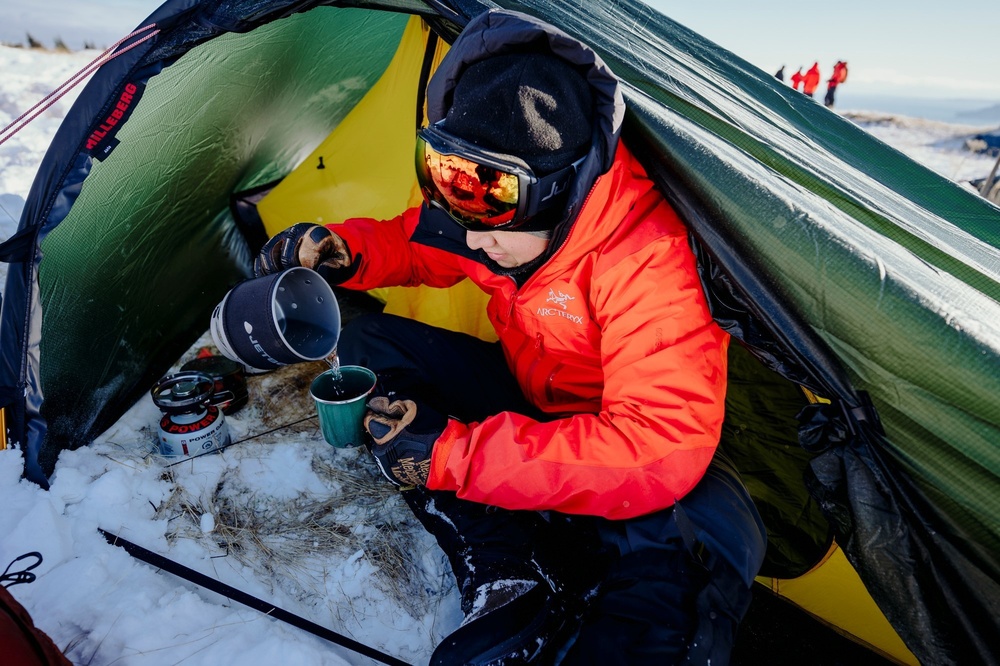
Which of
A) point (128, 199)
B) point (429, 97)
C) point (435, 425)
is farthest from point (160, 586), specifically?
point (429, 97)

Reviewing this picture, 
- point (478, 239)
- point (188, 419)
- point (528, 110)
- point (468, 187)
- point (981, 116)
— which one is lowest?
point (188, 419)

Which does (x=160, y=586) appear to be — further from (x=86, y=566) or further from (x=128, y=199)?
(x=128, y=199)

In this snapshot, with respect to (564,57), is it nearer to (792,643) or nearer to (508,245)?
(508,245)

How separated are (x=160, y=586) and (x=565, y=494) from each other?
1085 millimetres

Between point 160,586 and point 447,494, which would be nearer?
point 160,586

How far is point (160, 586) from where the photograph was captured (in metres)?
1.54

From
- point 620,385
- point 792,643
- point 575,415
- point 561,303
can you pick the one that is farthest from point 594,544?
point 792,643

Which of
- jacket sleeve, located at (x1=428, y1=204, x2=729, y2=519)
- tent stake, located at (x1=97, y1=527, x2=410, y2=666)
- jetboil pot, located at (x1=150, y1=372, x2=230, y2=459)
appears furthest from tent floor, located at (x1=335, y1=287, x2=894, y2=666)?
jetboil pot, located at (x1=150, y1=372, x2=230, y2=459)

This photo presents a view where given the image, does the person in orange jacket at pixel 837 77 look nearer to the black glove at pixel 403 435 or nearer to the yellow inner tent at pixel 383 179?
the yellow inner tent at pixel 383 179

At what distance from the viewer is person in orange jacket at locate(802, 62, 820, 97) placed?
1251 centimetres

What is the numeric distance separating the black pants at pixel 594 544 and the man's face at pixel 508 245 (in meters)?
0.50

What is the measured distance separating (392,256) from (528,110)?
37.0 inches

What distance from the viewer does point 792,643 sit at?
5.88ft

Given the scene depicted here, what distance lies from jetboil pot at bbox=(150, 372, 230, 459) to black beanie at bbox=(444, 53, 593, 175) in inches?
53.6
